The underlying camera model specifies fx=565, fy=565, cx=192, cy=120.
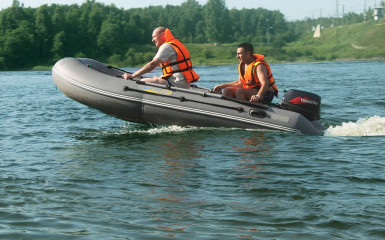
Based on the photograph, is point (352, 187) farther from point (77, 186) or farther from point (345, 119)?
point (345, 119)

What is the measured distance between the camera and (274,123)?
7.65 metres

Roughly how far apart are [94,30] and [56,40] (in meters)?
8.33

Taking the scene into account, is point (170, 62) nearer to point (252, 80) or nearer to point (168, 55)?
point (168, 55)

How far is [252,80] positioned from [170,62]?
1171 millimetres

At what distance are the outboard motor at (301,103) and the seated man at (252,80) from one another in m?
0.21

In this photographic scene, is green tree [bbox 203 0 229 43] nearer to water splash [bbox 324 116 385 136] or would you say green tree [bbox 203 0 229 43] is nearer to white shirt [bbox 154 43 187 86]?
water splash [bbox 324 116 385 136]

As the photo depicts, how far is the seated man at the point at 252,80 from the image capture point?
293 inches

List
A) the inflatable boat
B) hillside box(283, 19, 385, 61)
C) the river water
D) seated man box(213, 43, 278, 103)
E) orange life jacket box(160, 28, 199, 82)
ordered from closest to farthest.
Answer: the river water → seated man box(213, 43, 278, 103) → the inflatable boat → orange life jacket box(160, 28, 199, 82) → hillside box(283, 19, 385, 61)

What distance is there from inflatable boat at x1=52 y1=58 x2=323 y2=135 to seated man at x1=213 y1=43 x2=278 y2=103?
12 cm

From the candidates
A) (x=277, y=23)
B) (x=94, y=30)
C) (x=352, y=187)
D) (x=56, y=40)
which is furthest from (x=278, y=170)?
(x=277, y=23)

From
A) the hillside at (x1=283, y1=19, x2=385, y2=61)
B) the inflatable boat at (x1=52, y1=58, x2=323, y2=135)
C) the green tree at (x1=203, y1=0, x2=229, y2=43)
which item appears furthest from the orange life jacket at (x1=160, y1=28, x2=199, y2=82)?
the green tree at (x1=203, y1=0, x2=229, y2=43)

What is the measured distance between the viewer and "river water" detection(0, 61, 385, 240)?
405cm

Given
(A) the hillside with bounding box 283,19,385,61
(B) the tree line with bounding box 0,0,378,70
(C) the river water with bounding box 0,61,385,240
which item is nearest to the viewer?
(C) the river water with bounding box 0,61,385,240

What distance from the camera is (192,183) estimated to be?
5.25m
